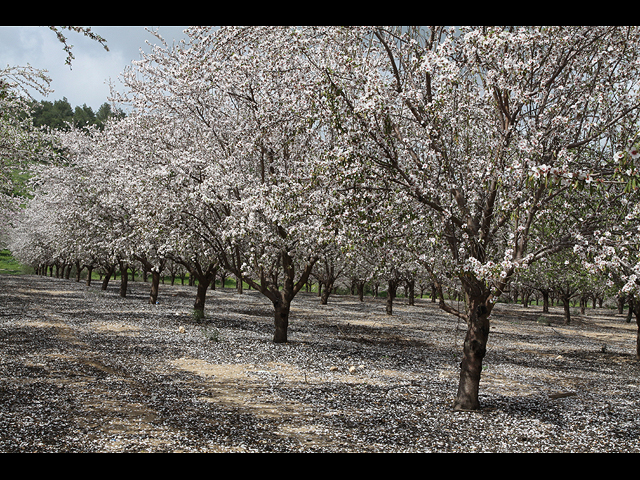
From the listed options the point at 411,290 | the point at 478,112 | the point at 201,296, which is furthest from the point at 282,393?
the point at 411,290

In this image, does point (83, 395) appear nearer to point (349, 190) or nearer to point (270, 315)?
point (349, 190)

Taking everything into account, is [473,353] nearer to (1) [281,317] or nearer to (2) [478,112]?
(2) [478,112]

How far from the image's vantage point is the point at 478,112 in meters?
11.6

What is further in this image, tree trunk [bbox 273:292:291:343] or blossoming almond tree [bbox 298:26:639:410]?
tree trunk [bbox 273:292:291:343]

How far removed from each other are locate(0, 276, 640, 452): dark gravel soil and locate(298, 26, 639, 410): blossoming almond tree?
213cm

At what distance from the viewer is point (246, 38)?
1123 cm

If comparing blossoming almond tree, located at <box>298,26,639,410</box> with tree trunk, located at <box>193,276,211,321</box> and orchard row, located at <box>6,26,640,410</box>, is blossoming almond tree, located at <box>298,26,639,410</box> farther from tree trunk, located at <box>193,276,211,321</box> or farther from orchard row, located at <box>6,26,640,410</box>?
tree trunk, located at <box>193,276,211,321</box>

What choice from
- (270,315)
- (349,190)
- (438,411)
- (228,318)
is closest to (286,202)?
(349,190)

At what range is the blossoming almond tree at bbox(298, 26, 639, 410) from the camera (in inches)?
364

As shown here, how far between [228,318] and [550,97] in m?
24.3

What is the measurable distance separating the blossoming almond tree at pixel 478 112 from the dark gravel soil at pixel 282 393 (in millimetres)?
2127

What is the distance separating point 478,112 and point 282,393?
8787mm

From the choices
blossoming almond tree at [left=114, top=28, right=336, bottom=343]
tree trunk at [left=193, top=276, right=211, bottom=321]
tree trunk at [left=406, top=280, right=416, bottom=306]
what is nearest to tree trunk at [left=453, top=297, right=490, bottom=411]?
blossoming almond tree at [left=114, top=28, right=336, bottom=343]

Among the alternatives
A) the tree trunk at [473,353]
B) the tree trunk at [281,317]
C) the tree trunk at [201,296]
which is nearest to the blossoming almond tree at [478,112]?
the tree trunk at [473,353]
